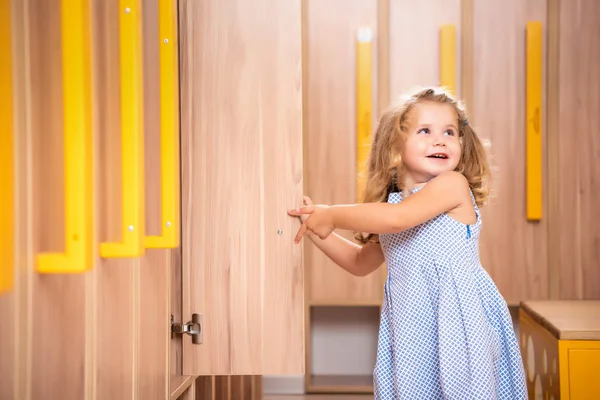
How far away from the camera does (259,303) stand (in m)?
1.42

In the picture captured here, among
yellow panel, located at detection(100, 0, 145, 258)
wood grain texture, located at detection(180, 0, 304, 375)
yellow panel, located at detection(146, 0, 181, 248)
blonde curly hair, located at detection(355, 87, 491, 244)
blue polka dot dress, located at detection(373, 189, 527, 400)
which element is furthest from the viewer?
blonde curly hair, located at detection(355, 87, 491, 244)

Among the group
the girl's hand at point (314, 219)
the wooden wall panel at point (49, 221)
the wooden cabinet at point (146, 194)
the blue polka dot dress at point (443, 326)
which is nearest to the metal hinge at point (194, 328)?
the wooden cabinet at point (146, 194)

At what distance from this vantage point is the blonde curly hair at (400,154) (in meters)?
1.51

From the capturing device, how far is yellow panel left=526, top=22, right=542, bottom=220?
266 cm

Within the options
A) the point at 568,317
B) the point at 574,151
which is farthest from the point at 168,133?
the point at 574,151

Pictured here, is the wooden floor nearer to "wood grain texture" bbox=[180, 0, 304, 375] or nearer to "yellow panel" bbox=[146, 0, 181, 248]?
"wood grain texture" bbox=[180, 0, 304, 375]

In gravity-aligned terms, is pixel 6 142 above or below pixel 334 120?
below

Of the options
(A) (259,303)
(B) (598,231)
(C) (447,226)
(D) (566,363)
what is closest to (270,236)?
(A) (259,303)

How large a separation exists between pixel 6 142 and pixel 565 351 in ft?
4.49

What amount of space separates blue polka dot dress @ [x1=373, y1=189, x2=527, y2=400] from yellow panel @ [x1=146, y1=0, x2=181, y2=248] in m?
0.55

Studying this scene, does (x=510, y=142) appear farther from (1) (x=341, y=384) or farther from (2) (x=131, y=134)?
(2) (x=131, y=134)

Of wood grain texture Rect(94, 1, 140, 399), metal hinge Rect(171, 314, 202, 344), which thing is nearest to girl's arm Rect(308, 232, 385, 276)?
metal hinge Rect(171, 314, 202, 344)

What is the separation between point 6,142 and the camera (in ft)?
2.32

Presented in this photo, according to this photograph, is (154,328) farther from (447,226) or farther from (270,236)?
(447,226)
